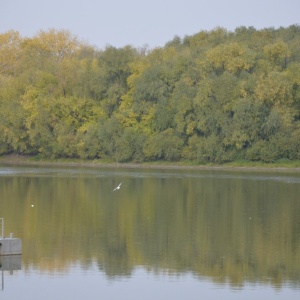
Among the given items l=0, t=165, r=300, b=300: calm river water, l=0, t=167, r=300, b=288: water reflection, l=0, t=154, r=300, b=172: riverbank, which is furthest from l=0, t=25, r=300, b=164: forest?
l=0, t=165, r=300, b=300: calm river water

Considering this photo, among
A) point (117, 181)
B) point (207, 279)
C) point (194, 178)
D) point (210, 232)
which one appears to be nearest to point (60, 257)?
point (207, 279)

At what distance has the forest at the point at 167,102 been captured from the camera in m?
73.8

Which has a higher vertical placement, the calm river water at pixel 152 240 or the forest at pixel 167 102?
the forest at pixel 167 102

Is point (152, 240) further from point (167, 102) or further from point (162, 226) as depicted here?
point (167, 102)

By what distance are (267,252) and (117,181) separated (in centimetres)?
2971

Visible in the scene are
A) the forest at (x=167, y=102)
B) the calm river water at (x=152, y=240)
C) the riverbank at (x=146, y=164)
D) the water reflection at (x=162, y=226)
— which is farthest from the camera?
the riverbank at (x=146, y=164)

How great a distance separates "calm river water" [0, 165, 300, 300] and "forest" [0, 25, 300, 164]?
17.6 meters

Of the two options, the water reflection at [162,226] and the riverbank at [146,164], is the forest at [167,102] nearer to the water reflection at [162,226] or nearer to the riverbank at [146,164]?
the riverbank at [146,164]

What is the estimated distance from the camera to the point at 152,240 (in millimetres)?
32438

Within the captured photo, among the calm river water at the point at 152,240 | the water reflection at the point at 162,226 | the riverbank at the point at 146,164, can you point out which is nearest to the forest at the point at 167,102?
the riverbank at the point at 146,164

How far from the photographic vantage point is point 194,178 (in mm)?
62469

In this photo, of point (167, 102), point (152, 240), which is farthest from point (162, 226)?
point (167, 102)

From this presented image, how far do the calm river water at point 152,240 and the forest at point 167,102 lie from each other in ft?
57.7

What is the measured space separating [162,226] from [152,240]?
3715 mm
